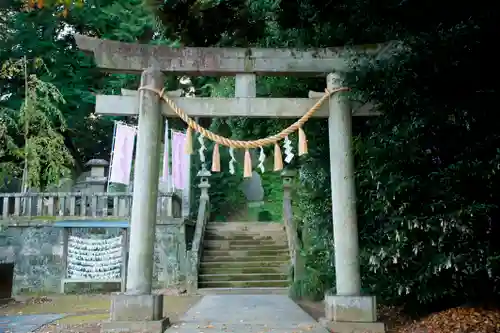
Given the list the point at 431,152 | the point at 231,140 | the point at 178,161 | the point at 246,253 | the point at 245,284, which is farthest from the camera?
the point at 246,253

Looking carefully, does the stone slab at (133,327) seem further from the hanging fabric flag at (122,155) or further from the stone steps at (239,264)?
the stone steps at (239,264)

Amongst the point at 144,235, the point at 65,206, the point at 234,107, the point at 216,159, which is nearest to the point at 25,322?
the point at 144,235

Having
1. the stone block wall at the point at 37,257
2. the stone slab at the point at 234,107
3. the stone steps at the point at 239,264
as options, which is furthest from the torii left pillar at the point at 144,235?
the stone steps at the point at 239,264

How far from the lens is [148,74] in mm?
6836

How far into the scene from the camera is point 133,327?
6.07 meters

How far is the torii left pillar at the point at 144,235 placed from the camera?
20.2 feet

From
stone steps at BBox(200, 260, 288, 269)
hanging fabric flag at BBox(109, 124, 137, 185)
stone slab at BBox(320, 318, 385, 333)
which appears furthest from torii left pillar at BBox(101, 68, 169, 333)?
stone steps at BBox(200, 260, 288, 269)

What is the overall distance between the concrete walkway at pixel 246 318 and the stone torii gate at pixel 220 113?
43 cm

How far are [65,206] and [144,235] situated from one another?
754 cm

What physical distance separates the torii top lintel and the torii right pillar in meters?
0.38

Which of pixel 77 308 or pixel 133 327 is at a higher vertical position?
pixel 133 327

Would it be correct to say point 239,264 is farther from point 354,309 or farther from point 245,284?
point 354,309

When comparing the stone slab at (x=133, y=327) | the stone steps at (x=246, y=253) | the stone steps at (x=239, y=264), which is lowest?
the stone slab at (x=133, y=327)

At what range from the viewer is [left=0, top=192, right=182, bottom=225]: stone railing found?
42.0 ft
